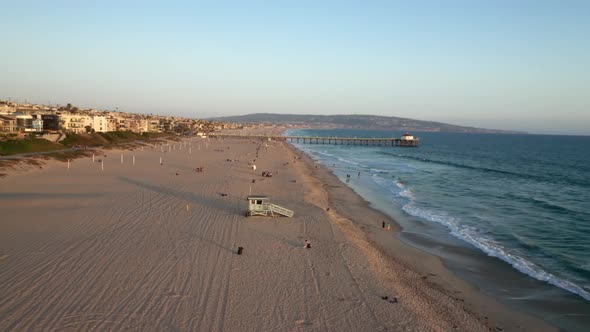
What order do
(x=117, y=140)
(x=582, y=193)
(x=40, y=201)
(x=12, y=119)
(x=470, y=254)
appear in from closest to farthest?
(x=470, y=254) → (x=40, y=201) → (x=582, y=193) → (x=12, y=119) → (x=117, y=140)

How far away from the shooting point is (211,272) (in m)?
13.2

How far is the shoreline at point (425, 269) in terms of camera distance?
1212 centimetres

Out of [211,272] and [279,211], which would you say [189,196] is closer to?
[279,211]

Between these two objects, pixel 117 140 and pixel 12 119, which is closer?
pixel 12 119

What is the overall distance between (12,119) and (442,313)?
202 ft

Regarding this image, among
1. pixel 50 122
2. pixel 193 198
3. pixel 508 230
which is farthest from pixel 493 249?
→ pixel 50 122

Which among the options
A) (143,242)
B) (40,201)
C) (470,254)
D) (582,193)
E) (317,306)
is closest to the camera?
(317,306)

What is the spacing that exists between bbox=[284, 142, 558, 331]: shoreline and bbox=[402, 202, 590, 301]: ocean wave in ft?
8.71

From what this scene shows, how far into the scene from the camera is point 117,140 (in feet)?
216

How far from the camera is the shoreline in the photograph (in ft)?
39.8

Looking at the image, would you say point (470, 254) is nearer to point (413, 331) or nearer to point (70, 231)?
point (413, 331)

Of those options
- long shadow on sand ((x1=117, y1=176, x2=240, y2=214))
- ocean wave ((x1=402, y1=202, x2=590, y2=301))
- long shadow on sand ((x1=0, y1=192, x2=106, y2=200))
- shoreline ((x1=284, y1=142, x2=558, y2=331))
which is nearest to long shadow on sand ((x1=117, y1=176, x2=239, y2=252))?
long shadow on sand ((x1=117, y1=176, x2=240, y2=214))

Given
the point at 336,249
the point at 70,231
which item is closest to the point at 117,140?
the point at 70,231

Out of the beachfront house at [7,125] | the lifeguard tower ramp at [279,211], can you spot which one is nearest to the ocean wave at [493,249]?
the lifeguard tower ramp at [279,211]
